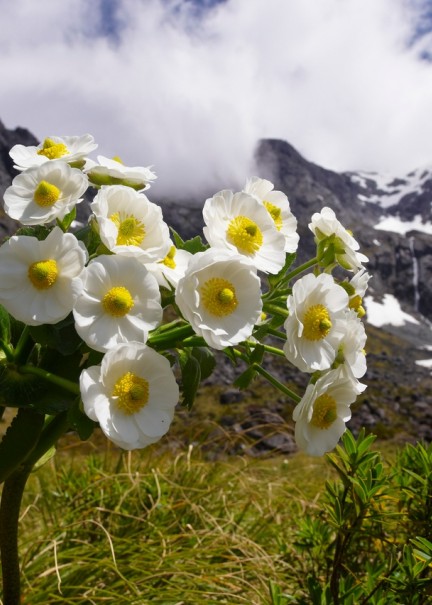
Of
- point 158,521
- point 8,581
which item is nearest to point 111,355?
point 8,581

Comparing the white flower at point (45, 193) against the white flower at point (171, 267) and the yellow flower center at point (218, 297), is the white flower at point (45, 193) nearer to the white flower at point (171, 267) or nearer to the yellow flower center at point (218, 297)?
the white flower at point (171, 267)

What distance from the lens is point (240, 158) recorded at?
17338cm

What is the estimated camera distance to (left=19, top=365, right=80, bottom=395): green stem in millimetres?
1000

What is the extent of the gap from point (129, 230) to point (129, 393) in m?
0.29

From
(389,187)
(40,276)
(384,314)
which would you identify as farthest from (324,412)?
(389,187)

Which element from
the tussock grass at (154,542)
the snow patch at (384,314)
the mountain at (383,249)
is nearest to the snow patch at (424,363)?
the mountain at (383,249)

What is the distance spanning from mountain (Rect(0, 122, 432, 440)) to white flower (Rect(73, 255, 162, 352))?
2119 centimetres

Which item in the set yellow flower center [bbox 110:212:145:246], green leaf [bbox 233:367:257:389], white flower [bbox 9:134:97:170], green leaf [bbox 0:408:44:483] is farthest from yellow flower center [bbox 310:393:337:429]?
white flower [bbox 9:134:97:170]

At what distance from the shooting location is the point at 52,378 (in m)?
1.02

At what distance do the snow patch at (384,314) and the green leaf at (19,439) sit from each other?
323 ft

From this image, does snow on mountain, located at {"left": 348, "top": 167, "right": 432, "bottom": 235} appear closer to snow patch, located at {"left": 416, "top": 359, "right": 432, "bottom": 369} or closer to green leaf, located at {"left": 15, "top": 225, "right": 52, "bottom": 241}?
snow patch, located at {"left": 416, "top": 359, "right": 432, "bottom": 369}

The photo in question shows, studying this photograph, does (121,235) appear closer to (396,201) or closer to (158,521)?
(158,521)

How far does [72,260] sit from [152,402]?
276 mm

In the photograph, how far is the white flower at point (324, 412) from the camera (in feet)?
3.32
